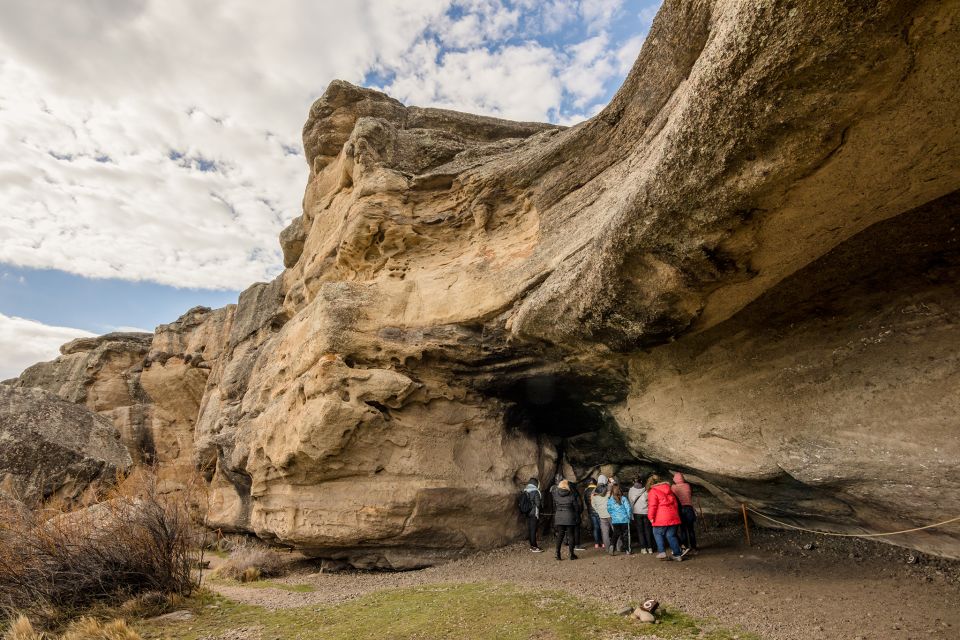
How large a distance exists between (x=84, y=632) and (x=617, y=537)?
774cm

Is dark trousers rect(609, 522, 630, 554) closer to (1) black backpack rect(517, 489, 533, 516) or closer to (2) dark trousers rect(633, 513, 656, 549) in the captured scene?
(2) dark trousers rect(633, 513, 656, 549)

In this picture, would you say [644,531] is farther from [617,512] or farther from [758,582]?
[758,582]

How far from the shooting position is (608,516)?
346 inches

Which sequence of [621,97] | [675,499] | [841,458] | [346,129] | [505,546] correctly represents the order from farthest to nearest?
1. [346,129]
2. [505,546]
3. [621,97]
4. [675,499]
5. [841,458]

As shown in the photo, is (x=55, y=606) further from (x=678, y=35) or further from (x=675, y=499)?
(x=678, y=35)

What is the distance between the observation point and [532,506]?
977 cm

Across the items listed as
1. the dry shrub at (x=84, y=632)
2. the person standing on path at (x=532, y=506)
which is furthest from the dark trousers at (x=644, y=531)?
the dry shrub at (x=84, y=632)

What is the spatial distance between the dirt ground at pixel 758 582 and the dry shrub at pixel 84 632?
196 cm

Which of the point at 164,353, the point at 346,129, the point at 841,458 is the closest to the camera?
the point at 841,458

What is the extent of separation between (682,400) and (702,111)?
4933mm

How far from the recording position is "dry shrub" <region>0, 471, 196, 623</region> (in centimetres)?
650

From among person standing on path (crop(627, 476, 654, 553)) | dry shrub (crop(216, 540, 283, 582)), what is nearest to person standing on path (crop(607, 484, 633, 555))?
person standing on path (crop(627, 476, 654, 553))

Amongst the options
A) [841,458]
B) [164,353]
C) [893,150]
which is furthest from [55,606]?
[164,353]

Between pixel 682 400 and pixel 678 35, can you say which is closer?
pixel 678 35
